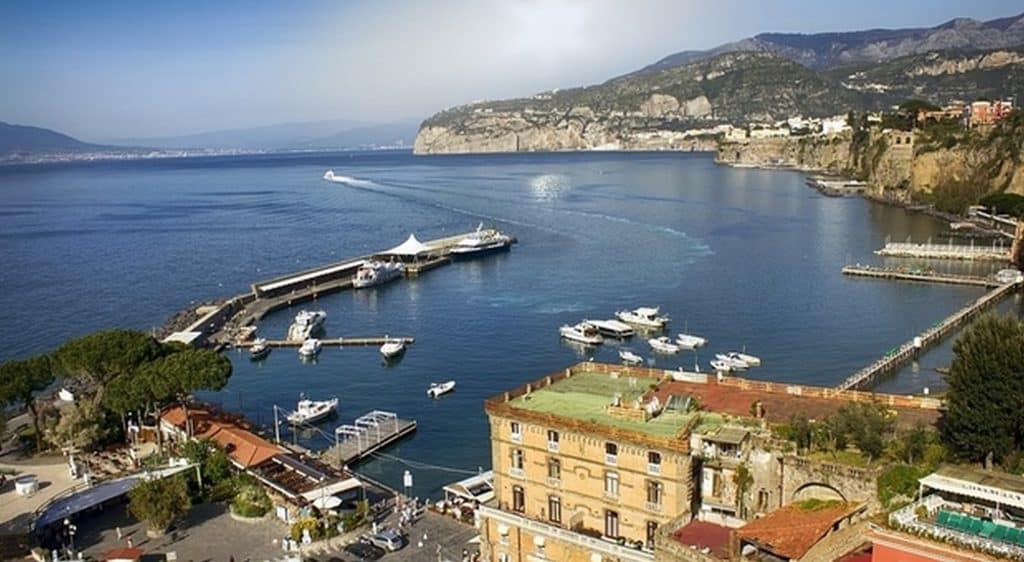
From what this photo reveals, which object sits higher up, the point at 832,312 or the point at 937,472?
the point at 937,472

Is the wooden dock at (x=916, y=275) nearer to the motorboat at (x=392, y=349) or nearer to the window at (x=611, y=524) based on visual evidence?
the motorboat at (x=392, y=349)

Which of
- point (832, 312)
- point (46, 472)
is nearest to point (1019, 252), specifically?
point (832, 312)

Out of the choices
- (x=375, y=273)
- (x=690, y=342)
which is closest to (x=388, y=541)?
(x=690, y=342)

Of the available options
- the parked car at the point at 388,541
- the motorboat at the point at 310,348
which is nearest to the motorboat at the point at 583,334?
the motorboat at the point at 310,348

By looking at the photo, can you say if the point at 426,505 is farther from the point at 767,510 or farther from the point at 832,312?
the point at 832,312

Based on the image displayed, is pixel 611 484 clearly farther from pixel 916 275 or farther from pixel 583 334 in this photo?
pixel 916 275

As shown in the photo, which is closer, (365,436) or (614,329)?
(365,436)
